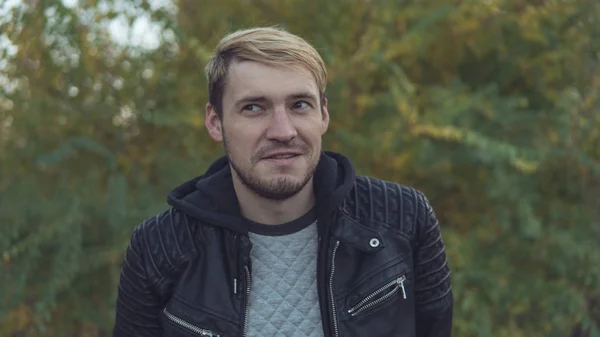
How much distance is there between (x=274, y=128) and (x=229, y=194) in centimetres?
29

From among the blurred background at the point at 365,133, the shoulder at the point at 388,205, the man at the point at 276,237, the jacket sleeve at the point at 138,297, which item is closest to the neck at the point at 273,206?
the man at the point at 276,237

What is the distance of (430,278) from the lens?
238cm

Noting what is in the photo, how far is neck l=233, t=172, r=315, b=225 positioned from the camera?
7.40ft

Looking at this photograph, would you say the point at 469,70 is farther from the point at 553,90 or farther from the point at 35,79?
the point at 35,79

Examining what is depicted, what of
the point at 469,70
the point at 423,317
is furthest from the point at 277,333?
the point at 469,70

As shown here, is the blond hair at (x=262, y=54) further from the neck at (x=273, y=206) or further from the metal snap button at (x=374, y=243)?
the metal snap button at (x=374, y=243)

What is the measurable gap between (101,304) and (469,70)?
2.48 metres

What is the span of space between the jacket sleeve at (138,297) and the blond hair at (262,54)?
516mm

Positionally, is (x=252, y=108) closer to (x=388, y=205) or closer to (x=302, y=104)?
(x=302, y=104)

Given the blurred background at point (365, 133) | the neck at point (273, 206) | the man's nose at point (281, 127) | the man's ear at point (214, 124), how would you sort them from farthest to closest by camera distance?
the blurred background at point (365, 133) < the man's ear at point (214, 124) < the neck at point (273, 206) < the man's nose at point (281, 127)

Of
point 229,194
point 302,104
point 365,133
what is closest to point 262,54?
point 302,104

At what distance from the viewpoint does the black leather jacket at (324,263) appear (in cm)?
217

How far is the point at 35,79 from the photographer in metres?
4.18

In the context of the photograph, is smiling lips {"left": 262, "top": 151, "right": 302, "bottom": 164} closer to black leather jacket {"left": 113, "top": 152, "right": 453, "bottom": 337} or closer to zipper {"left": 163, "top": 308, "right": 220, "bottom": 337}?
black leather jacket {"left": 113, "top": 152, "right": 453, "bottom": 337}
